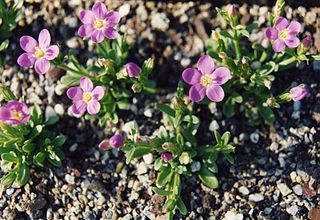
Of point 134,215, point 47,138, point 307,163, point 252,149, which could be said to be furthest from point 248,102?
point 47,138

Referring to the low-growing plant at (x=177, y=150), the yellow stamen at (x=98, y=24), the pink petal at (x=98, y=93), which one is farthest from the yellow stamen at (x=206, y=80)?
the yellow stamen at (x=98, y=24)

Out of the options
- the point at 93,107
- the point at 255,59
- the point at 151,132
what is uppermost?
the point at 93,107

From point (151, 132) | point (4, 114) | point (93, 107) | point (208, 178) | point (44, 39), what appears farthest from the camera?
point (151, 132)

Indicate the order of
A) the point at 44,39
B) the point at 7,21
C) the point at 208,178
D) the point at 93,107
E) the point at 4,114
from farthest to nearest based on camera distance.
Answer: the point at 7,21
the point at 208,178
the point at 44,39
the point at 93,107
the point at 4,114

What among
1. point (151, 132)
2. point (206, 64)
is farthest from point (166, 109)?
point (206, 64)

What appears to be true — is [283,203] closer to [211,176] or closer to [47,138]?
[211,176]

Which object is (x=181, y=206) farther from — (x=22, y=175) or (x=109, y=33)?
(x=109, y=33)

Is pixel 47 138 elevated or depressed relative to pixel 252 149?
elevated

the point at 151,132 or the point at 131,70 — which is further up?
the point at 131,70
